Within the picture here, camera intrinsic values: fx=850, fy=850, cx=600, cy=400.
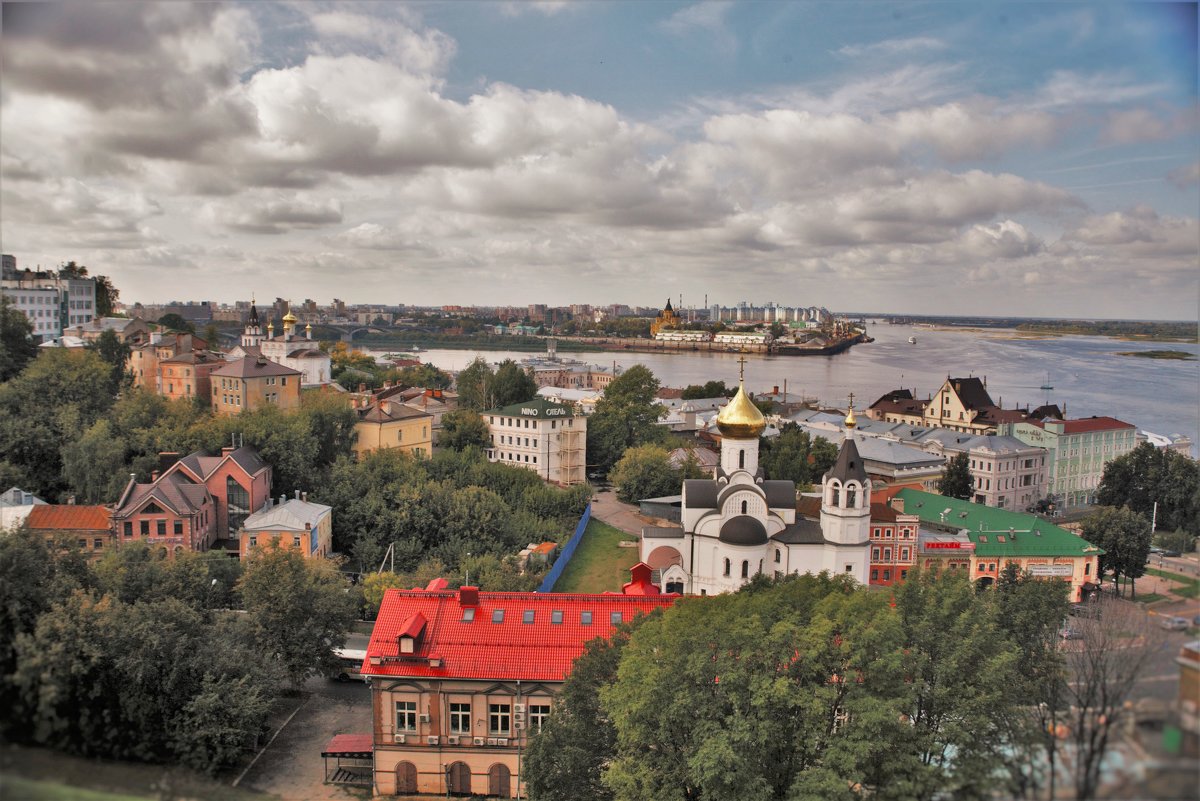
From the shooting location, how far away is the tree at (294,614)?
Answer: 37.6 feet

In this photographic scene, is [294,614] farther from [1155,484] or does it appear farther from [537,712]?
[1155,484]

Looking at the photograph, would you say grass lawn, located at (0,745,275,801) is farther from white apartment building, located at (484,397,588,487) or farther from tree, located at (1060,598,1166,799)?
white apartment building, located at (484,397,588,487)

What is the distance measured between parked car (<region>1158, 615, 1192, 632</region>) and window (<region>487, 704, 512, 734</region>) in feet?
23.2

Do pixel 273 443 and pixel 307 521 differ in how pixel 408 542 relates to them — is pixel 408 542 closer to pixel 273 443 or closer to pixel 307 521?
pixel 307 521

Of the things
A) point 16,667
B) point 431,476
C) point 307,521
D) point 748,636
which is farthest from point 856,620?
point 431,476

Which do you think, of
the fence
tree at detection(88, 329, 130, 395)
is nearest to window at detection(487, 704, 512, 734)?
the fence

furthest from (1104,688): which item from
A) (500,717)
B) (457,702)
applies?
(457,702)

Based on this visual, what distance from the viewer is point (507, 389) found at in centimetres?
3247

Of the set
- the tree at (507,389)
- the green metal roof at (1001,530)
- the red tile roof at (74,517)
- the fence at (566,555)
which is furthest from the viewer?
the tree at (507,389)

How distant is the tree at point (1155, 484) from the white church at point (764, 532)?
13.3 m

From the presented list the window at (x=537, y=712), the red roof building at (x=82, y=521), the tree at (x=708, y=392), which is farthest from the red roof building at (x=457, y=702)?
the tree at (x=708, y=392)

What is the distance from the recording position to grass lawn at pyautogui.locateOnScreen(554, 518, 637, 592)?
17.1 m

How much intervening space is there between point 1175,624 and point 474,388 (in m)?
31.1

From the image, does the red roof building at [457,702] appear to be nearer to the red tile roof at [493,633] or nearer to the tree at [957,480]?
the red tile roof at [493,633]
